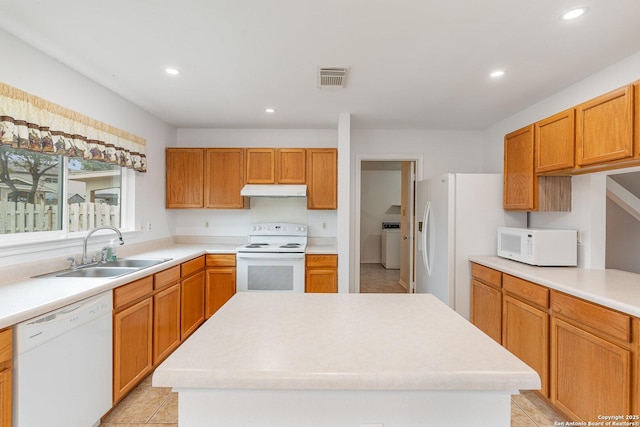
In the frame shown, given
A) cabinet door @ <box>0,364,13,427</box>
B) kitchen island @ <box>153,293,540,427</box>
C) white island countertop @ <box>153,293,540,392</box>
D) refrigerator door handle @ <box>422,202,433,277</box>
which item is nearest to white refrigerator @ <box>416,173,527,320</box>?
refrigerator door handle @ <box>422,202,433,277</box>

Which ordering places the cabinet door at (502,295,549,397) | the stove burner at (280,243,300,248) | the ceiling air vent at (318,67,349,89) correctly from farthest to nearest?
1. the stove burner at (280,243,300,248)
2. the ceiling air vent at (318,67,349,89)
3. the cabinet door at (502,295,549,397)

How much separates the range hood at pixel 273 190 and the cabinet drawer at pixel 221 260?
2.47 feet

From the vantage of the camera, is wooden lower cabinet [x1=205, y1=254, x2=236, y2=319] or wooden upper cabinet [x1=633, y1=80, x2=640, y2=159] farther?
wooden lower cabinet [x1=205, y1=254, x2=236, y2=319]

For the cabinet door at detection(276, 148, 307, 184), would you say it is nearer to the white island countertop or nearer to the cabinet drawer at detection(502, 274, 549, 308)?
Result: the cabinet drawer at detection(502, 274, 549, 308)

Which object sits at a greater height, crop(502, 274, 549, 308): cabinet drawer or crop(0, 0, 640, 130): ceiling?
crop(0, 0, 640, 130): ceiling

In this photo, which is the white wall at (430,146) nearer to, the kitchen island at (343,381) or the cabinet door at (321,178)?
the cabinet door at (321,178)

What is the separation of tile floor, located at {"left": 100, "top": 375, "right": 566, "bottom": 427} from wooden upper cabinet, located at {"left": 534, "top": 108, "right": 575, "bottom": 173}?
1708 millimetres

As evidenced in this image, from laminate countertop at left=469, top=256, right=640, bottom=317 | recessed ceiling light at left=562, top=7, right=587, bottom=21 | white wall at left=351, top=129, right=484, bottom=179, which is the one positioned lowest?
laminate countertop at left=469, top=256, right=640, bottom=317

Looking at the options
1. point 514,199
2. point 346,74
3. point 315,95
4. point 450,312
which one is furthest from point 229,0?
point 514,199

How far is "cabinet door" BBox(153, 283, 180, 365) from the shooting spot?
2.48 meters

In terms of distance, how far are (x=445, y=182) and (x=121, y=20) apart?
2.92 meters

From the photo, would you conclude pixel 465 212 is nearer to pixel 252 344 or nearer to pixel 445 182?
pixel 445 182

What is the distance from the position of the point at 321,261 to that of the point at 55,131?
2.56 m

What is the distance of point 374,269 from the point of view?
692 cm
